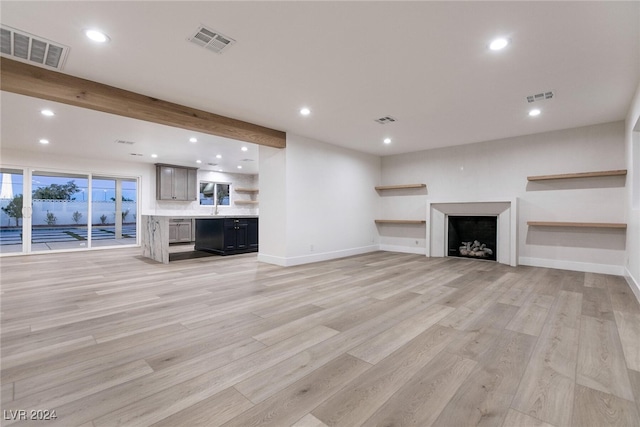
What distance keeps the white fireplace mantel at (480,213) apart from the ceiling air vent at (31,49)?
247 inches

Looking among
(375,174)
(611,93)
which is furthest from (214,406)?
(375,174)

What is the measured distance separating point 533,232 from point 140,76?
6596mm

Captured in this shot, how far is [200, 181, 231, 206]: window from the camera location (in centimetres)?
979

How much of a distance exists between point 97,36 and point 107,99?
3.51ft

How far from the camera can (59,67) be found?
291 centimetres

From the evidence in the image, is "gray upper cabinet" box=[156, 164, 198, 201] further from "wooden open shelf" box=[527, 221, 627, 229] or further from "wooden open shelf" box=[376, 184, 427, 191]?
"wooden open shelf" box=[527, 221, 627, 229]

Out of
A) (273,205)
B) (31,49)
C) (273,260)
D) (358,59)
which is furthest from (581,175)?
(31,49)

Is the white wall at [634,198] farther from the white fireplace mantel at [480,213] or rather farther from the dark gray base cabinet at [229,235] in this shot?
the dark gray base cabinet at [229,235]

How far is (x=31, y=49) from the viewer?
2.58 m

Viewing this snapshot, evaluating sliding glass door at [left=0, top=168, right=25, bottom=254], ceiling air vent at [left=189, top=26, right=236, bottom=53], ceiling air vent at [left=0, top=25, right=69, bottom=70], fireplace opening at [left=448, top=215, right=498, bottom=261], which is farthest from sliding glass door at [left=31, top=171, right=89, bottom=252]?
fireplace opening at [left=448, top=215, right=498, bottom=261]

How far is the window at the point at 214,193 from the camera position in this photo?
9.79 metres

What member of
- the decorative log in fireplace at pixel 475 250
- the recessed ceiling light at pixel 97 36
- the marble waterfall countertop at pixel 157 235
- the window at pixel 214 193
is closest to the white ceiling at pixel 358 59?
the recessed ceiling light at pixel 97 36

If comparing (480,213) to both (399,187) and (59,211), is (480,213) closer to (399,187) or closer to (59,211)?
(399,187)

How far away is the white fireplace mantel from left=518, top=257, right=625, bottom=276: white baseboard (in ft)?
1.13
